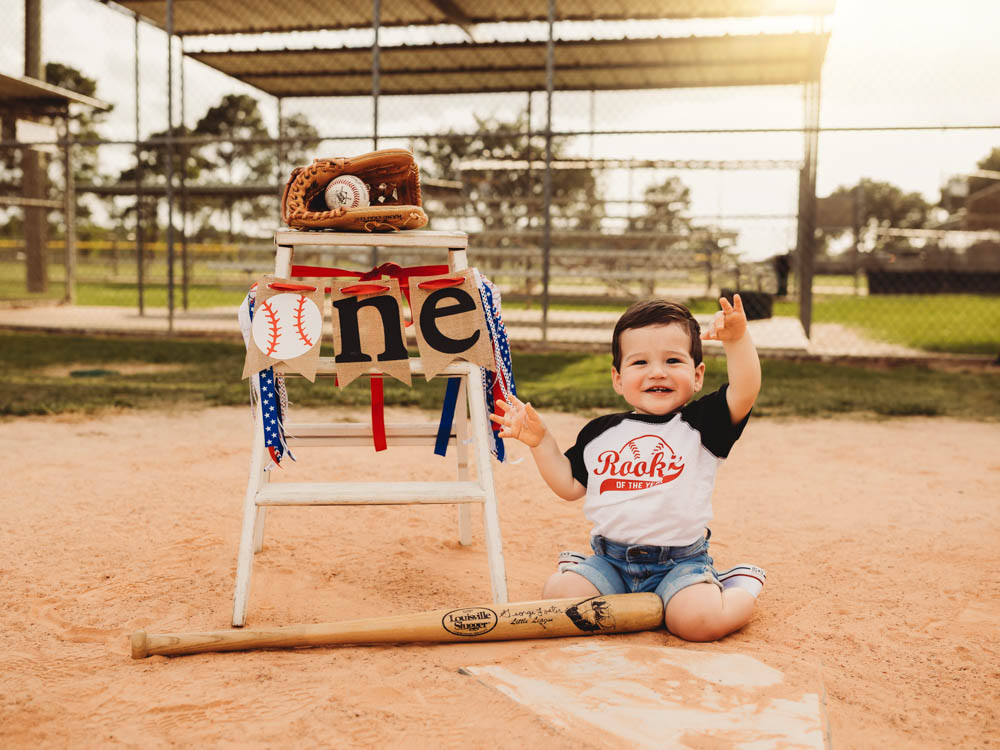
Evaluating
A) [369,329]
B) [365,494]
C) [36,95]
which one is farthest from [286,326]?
[36,95]

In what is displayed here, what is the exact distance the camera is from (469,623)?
2332mm

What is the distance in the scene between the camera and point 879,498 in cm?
396

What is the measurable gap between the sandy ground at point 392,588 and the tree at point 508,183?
878 cm

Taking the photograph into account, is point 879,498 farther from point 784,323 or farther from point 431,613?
point 784,323

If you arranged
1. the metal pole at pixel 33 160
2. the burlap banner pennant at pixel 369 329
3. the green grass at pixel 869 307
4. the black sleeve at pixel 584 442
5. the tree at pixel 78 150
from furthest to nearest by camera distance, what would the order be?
the tree at pixel 78 150, the metal pole at pixel 33 160, the green grass at pixel 869 307, the black sleeve at pixel 584 442, the burlap banner pennant at pixel 369 329

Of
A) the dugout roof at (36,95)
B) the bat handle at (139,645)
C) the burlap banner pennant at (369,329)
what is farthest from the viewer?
the dugout roof at (36,95)

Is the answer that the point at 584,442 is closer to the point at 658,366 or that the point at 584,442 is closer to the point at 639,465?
the point at 639,465

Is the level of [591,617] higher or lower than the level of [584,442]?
lower

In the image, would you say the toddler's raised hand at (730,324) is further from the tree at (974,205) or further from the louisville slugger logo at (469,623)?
the tree at (974,205)

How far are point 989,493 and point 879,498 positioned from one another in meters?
0.55

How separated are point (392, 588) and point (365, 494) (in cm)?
53

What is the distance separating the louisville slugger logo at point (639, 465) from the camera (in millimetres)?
2502

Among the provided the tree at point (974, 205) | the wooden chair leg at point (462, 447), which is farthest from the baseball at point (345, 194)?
the tree at point (974, 205)

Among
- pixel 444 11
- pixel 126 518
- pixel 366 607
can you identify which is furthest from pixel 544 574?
pixel 444 11
